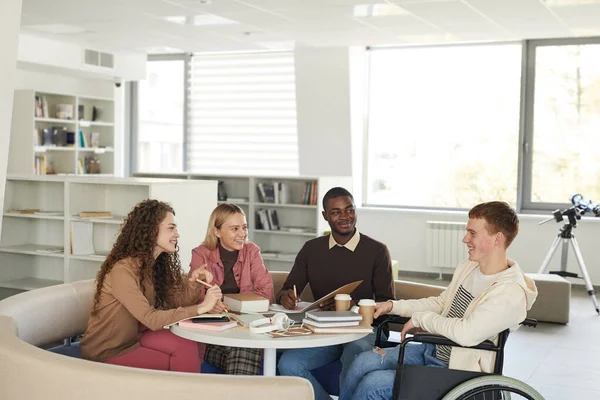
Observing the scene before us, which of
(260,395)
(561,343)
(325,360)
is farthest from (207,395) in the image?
(561,343)

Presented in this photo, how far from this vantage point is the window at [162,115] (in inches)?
456

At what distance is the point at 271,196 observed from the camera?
8969mm

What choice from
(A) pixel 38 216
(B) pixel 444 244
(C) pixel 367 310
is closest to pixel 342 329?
(C) pixel 367 310

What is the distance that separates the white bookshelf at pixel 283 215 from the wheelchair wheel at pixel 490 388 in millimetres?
5763

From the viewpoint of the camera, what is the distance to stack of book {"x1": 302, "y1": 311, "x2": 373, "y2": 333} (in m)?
3.15

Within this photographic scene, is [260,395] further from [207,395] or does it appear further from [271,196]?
[271,196]

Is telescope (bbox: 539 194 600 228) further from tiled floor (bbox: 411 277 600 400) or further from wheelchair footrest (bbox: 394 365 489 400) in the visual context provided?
wheelchair footrest (bbox: 394 365 489 400)

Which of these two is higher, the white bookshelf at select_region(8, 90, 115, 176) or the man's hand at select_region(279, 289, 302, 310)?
the white bookshelf at select_region(8, 90, 115, 176)

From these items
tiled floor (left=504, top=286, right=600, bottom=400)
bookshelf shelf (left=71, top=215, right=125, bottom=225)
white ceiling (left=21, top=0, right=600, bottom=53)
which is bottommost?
tiled floor (left=504, top=286, right=600, bottom=400)

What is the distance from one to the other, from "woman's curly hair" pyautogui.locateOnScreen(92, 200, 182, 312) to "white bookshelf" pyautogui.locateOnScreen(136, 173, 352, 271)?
508 cm

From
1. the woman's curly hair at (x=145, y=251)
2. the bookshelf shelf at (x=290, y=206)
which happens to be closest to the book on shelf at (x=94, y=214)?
the bookshelf shelf at (x=290, y=206)

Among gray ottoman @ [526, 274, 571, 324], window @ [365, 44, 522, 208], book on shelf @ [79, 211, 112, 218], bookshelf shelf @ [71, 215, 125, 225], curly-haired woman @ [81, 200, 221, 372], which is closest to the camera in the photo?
curly-haired woman @ [81, 200, 221, 372]

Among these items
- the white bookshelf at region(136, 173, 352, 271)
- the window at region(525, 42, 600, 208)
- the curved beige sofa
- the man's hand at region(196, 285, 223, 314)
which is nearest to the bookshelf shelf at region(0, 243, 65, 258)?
the white bookshelf at region(136, 173, 352, 271)

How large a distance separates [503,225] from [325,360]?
1143 mm
